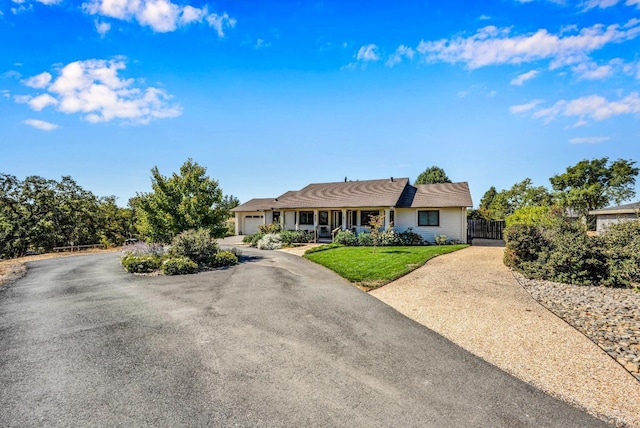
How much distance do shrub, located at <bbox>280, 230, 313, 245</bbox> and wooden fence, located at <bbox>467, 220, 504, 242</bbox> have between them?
13.5 meters

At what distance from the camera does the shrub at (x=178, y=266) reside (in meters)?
12.4

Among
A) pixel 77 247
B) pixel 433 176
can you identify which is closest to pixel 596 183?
pixel 433 176

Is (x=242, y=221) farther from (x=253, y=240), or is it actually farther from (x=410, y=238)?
(x=410, y=238)

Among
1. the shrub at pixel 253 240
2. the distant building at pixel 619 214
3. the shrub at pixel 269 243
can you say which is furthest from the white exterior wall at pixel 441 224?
the shrub at pixel 253 240

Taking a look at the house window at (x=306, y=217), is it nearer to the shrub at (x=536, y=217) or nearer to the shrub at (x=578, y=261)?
the shrub at (x=536, y=217)

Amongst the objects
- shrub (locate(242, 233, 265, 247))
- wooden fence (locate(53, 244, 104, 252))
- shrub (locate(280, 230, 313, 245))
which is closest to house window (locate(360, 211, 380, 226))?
shrub (locate(280, 230, 313, 245))

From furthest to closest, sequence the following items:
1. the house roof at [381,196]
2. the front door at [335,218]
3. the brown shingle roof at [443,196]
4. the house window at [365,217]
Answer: the front door at [335,218]
the house window at [365,217]
the house roof at [381,196]
the brown shingle roof at [443,196]

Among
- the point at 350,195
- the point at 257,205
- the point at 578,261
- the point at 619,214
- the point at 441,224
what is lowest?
the point at 578,261

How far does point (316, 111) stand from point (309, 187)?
540 inches

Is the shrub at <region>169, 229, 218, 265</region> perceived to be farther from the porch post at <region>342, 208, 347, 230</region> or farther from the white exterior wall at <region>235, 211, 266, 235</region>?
the white exterior wall at <region>235, 211, 266, 235</region>

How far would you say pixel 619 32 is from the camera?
36.9 feet

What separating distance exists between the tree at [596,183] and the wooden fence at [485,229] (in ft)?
54.9

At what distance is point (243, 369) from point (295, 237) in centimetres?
1935

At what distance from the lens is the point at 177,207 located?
1566 cm
